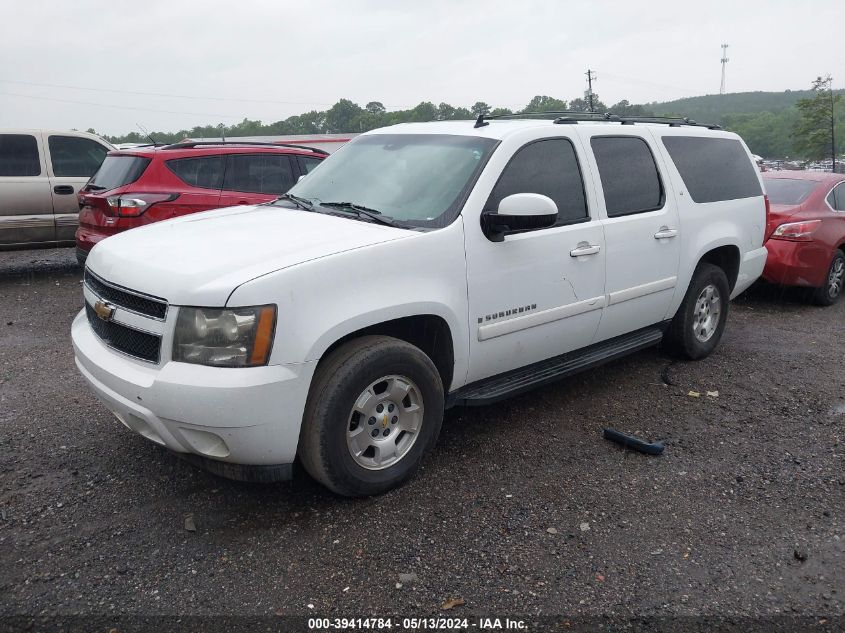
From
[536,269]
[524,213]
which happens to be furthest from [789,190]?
[524,213]

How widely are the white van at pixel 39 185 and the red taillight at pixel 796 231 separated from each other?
851 cm

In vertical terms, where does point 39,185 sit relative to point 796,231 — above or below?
above

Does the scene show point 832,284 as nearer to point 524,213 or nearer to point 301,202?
point 524,213

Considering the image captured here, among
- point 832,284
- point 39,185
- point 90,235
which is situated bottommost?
point 832,284

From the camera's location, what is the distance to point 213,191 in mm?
7879

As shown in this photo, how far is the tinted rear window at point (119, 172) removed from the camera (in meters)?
7.63

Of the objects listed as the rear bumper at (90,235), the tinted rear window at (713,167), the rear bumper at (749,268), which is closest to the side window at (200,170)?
the rear bumper at (90,235)

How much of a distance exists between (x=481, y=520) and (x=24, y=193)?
26.5 feet

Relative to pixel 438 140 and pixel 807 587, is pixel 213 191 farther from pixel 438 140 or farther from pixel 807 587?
pixel 807 587

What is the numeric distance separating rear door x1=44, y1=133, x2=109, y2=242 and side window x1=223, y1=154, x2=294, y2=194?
2556 millimetres

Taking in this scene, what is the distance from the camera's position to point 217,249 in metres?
3.33

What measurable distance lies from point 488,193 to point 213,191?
489 centimetres

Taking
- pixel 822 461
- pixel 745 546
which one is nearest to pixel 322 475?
pixel 745 546

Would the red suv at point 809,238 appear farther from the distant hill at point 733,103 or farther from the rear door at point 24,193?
the distant hill at point 733,103
